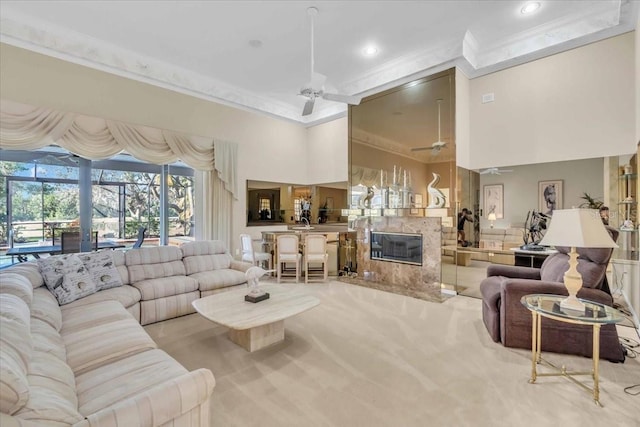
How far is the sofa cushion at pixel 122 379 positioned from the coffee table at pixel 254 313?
2.36 feet

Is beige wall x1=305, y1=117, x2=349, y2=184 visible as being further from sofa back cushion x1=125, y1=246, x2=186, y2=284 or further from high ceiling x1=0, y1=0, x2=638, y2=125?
sofa back cushion x1=125, y1=246, x2=186, y2=284

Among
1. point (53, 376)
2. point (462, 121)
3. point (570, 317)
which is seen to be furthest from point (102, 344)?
point (462, 121)

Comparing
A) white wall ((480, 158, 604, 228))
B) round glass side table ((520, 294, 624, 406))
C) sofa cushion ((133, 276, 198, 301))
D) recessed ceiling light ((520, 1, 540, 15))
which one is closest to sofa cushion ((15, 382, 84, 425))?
sofa cushion ((133, 276, 198, 301))

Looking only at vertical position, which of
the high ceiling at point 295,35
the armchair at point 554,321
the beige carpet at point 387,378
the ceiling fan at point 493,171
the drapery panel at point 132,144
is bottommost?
the beige carpet at point 387,378

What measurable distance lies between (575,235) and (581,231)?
46 mm

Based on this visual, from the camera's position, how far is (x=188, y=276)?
4043mm

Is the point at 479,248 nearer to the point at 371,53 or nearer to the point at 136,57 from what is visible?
the point at 371,53

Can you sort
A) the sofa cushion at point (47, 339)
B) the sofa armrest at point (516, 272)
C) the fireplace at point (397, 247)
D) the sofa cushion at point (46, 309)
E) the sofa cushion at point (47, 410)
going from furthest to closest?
1. the fireplace at point (397, 247)
2. the sofa armrest at point (516, 272)
3. the sofa cushion at point (46, 309)
4. the sofa cushion at point (47, 339)
5. the sofa cushion at point (47, 410)

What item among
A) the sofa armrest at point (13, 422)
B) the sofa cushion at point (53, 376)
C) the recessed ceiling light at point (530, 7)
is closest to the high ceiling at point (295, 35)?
the recessed ceiling light at point (530, 7)

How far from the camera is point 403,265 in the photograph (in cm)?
521

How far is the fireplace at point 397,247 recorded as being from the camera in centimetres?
508

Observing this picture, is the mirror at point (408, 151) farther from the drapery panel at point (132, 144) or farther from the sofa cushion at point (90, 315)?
the sofa cushion at point (90, 315)

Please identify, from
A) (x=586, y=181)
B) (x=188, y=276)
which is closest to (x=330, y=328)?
(x=188, y=276)

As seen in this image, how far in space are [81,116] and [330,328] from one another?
4.37 meters
